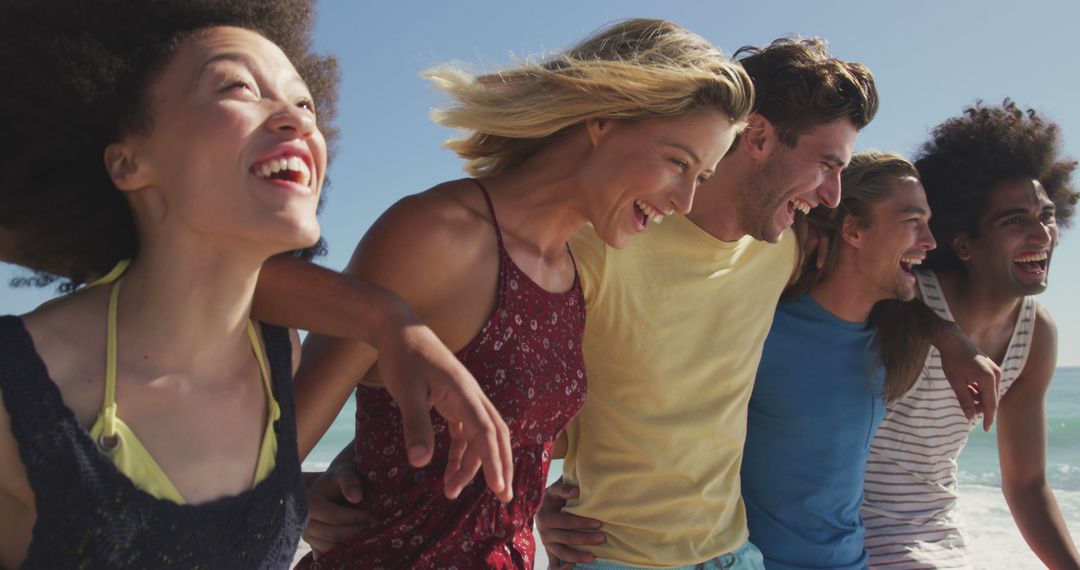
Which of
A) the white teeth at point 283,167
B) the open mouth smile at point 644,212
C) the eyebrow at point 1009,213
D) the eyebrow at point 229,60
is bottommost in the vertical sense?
the eyebrow at point 1009,213

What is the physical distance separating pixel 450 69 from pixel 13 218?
132 centimetres

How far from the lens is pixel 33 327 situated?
1.60m

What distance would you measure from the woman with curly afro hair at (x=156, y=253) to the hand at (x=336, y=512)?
435 mm

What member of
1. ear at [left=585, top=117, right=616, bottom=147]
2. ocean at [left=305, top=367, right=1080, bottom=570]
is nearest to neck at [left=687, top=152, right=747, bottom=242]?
ear at [left=585, top=117, right=616, bottom=147]

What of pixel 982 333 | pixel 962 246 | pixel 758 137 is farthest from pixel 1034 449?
pixel 758 137

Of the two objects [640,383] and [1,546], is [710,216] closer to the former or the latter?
[640,383]

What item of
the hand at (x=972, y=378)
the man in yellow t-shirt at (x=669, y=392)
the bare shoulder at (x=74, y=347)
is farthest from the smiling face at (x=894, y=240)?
the bare shoulder at (x=74, y=347)

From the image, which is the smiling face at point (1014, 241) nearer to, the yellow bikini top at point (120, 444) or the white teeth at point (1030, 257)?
the white teeth at point (1030, 257)

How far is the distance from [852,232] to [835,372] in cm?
61

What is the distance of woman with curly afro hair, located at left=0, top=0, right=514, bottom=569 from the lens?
160 cm

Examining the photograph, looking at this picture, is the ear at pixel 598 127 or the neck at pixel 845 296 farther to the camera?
the neck at pixel 845 296

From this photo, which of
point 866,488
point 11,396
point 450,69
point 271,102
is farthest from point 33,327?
point 866,488

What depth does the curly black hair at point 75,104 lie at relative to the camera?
175 cm

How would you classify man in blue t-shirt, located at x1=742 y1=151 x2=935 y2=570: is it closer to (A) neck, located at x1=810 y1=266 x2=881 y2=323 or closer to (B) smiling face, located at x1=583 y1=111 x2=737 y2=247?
(A) neck, located at x1=810 y1=266 x2=881 y2=323
